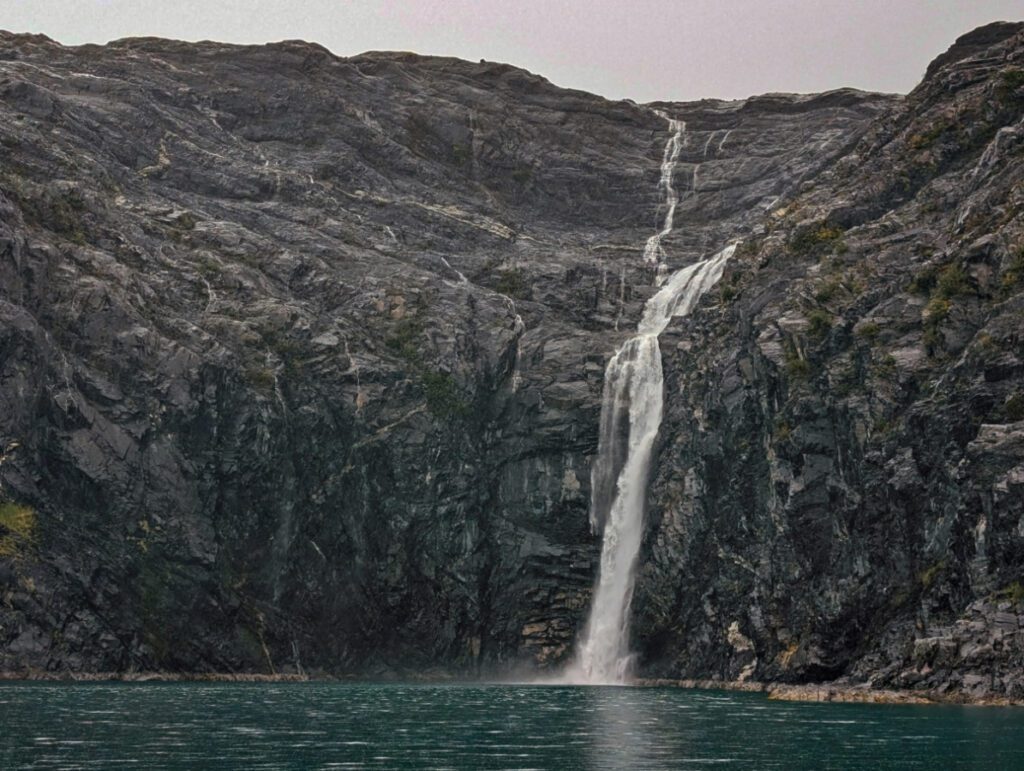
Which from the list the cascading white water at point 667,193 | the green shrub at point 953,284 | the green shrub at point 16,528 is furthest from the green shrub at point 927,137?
the green shrub at point 16,528

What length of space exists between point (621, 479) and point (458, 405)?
1446 cm

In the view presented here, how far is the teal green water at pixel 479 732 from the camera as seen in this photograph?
39.4 meters

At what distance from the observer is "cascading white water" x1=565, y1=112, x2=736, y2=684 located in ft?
328

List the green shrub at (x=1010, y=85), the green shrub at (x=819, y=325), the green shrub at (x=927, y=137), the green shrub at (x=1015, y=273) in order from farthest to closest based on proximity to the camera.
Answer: the green shrub at (x=927, y=137), the green shrub at (x=1010, y=85), the green shrub at (x=819, y=325), the green shrub at (x=1015, y=273)

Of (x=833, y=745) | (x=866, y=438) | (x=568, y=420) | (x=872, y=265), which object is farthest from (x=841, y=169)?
(x=833, y=745)

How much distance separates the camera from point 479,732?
50125 mm

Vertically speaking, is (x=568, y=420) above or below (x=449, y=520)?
above

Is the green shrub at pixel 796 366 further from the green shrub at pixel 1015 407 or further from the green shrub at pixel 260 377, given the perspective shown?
the green shrub at pixel 260 377

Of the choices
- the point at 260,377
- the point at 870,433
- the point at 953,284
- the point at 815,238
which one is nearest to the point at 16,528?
the point at 260,377

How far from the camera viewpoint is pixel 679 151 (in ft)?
514

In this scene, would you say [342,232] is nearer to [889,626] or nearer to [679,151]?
[679,151]

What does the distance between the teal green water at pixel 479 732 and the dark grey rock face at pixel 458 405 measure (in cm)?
1326

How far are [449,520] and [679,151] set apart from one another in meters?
66.6

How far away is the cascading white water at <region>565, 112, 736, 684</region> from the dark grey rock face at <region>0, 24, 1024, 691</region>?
163 centimetres
